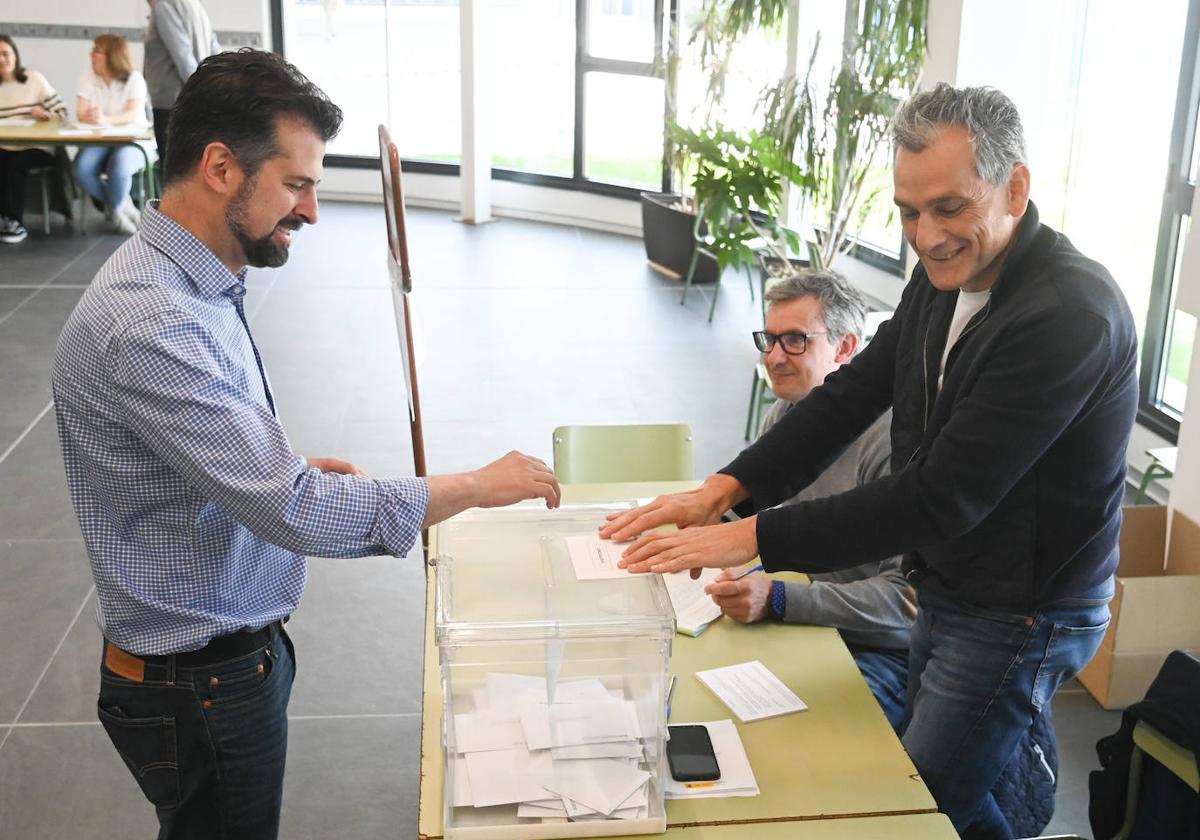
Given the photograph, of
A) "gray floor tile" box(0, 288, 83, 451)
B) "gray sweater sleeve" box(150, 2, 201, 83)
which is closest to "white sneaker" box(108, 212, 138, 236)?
"gray sweater sleeve" box(150, 2, 201, 83)

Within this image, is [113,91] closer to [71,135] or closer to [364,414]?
[71,135]

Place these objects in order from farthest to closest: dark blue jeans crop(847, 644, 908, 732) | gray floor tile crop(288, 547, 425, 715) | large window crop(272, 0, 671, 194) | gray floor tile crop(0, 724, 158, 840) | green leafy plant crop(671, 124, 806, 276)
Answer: large window crop(272, 0, 671, 194) < green leafy plant crop(671, 124, 806, 276) < gray floor tile crop(288, 547, 425, 715) < gray floor tile crop(0, 724, 158, 840) < dark blue jeans crop(847, 644, 908, 732)

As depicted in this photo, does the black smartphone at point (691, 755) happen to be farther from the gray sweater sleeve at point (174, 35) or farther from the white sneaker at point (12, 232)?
the white sneaker at point (12, 232)

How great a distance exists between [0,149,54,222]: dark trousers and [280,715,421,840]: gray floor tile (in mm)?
7142

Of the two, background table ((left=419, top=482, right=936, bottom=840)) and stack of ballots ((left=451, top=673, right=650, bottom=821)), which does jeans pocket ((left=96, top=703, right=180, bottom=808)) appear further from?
stack of ballots ((left=451, top=673, right=650, bottom=821))

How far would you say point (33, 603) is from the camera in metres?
4.29

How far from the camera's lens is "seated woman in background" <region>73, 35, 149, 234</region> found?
9.20m

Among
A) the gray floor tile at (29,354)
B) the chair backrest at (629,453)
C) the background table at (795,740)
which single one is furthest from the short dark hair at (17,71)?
the background table at (795,740)

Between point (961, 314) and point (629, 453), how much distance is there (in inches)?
60.1

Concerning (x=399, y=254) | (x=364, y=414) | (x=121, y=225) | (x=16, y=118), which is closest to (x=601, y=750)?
(x=399, y=254)

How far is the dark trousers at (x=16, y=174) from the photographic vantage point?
9.20 meters

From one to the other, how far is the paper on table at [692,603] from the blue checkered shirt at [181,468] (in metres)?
0.81

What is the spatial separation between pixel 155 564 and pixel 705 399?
4525mm

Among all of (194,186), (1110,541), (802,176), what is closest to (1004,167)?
(1110,541)
